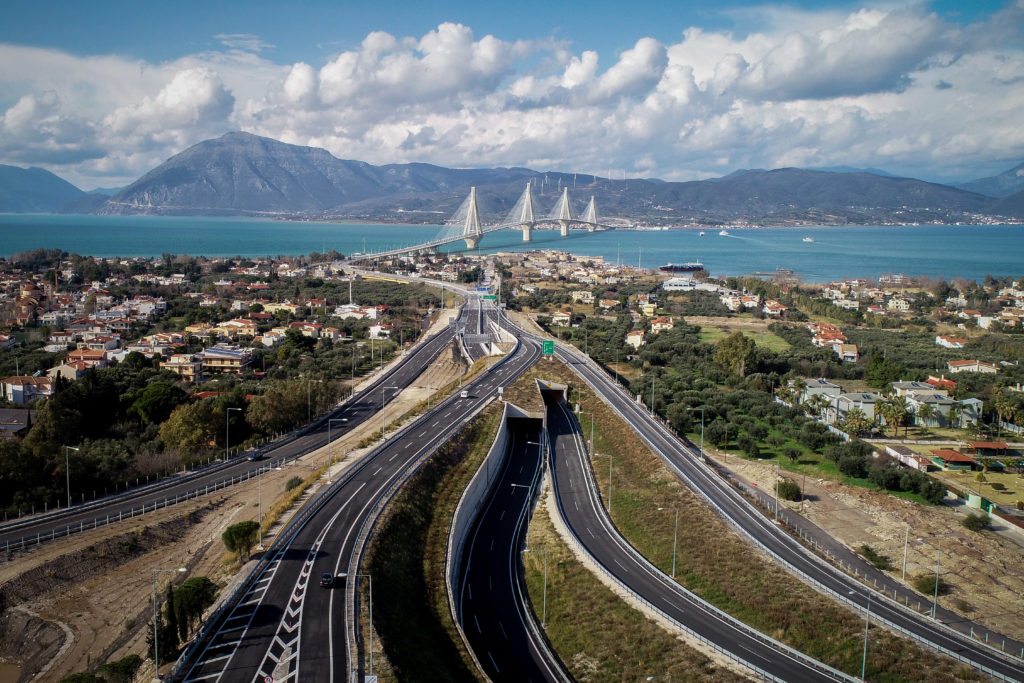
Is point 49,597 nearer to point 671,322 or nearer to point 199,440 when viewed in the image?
point 199,440

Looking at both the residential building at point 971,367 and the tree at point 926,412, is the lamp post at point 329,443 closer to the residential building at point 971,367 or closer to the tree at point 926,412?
the tree at point 926,412

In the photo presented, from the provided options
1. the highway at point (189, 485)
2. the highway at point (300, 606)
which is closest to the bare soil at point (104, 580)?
the highway at point (189, 485)

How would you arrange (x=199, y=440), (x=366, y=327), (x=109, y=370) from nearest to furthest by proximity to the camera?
(x=199, y=440) < (x=109, y=370) < (x=366, y=327)

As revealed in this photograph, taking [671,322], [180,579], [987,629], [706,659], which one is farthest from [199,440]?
[671,322]

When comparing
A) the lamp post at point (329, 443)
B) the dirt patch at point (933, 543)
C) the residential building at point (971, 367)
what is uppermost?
the residential building at point (971, 367)

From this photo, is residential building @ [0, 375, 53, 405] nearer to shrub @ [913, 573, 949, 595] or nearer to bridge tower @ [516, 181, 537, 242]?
shrub @ [913, 573, 949, 595]

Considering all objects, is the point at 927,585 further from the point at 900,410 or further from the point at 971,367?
the point at 971,367

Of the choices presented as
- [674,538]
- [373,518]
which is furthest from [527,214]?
[373,518]
